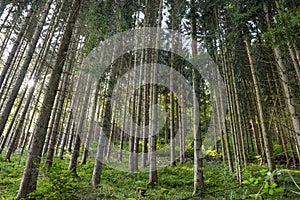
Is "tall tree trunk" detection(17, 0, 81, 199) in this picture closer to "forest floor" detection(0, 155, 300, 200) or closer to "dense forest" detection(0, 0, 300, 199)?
"dense forest" detection(0, 0, 300, 199)

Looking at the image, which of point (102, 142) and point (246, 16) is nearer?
point (246, 16)

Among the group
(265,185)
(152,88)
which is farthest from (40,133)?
(152,88)

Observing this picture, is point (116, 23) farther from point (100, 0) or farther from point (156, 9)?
point (156, 9)

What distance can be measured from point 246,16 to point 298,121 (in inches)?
159

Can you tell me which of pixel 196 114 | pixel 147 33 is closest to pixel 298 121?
pixel 196 114

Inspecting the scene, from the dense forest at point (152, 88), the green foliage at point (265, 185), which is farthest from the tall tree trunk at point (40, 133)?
the green foliage at point (265, 185)

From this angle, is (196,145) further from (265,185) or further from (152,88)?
(265,185)

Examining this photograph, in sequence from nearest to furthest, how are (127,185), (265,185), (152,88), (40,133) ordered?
(265,185)
(40,133)
(127,185)
(152,88)

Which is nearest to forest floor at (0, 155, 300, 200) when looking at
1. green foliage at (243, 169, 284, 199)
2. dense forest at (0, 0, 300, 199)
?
dense forest at (0, 0, 300, 199)

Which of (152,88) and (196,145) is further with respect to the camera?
(152,88)

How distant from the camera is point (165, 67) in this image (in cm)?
1788

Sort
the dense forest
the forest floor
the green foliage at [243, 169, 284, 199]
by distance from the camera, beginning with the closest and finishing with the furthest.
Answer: the green foliage at [243, 169, 284, 199]
the forest floor
the dense forest

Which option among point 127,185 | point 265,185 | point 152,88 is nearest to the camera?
point 265,185

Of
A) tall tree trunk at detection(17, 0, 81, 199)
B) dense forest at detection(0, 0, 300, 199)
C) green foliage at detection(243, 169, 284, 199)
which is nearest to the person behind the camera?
green foliage at detection(243, 169, 284, 199)
